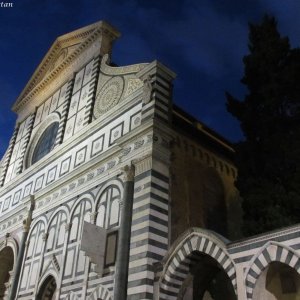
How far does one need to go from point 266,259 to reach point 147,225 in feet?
10.9

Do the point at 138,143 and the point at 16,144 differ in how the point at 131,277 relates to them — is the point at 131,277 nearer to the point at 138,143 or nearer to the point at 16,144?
the point at 138,143

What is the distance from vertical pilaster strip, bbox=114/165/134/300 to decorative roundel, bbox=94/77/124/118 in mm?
3557

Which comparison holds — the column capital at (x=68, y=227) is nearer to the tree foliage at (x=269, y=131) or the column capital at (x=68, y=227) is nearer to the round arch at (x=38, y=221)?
the round arch at (x=38, y=221)

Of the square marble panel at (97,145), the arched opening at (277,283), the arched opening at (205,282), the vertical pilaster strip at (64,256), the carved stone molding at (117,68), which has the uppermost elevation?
the carved stone molding at (117,68)

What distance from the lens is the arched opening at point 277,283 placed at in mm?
7516

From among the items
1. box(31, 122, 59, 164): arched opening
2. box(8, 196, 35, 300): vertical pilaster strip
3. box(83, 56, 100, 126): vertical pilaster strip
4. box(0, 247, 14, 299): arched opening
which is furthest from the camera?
box(31, 122, 59, 164): arched opening

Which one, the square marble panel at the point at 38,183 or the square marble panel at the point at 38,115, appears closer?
the square marble panel at the point at 38,183

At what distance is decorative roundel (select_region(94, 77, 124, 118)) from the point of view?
13.8 metres

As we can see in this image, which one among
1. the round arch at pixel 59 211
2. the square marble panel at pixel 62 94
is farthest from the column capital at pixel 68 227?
the square marble panel at pixel 62 94

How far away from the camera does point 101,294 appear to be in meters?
10.3

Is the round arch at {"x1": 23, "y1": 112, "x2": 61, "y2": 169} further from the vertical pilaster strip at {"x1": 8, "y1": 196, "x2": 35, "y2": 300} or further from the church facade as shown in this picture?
the vertical pilaster strip at {"x1": 8, "y1": 196, "x2": 35, "y2": 300}

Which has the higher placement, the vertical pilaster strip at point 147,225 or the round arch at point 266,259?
the vertical pilaster strip at point 147,225

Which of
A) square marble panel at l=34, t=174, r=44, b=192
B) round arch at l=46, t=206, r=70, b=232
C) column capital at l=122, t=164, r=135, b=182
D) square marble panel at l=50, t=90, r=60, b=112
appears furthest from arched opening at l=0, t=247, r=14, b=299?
column capital at l=122, t=164, r=135, b=182

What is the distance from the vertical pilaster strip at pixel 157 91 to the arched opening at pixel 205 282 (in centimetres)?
407
